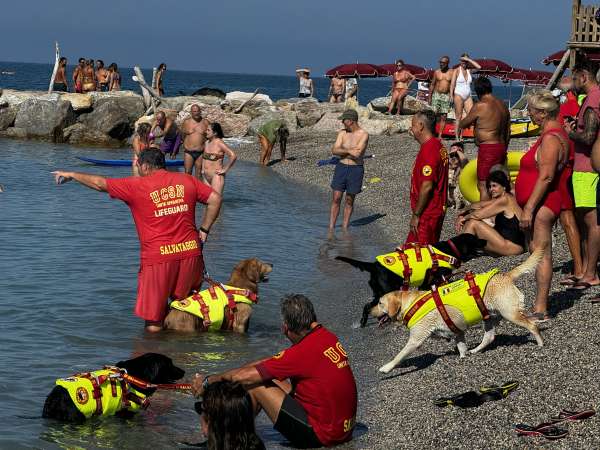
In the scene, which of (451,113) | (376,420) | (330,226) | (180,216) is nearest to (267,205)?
(330,226)

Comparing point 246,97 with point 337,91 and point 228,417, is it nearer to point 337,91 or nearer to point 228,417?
point 337,91

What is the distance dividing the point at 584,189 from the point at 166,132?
495 inches

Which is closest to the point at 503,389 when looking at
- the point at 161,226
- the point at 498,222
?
the point at 161,226

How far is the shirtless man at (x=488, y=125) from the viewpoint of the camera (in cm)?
1136

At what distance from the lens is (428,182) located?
9852mm

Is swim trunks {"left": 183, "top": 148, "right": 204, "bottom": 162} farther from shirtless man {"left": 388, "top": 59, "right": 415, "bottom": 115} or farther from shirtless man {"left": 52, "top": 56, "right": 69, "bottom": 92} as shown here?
shirtless man {"left": 52, "top": 56, "right": 69, "bottom": 92}

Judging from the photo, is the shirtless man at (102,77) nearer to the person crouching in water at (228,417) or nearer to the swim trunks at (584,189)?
the swim trunks at (584,189)

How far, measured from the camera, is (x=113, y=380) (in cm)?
676

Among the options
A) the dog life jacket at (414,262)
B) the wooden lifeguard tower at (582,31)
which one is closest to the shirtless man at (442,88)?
the wooden lifeguard tower at (582,31)

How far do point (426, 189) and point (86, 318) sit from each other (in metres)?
3.90

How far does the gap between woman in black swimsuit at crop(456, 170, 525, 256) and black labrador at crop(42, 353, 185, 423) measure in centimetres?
463

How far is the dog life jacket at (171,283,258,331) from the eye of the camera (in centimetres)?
874

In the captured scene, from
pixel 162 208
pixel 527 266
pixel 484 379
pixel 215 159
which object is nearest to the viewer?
pixel 484 379

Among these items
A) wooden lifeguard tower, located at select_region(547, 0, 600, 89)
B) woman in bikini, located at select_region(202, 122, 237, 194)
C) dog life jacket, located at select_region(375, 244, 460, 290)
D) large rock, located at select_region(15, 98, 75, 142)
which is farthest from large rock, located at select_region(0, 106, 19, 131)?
dog life jacket, located at select_region(375, 244, 460, 290)
